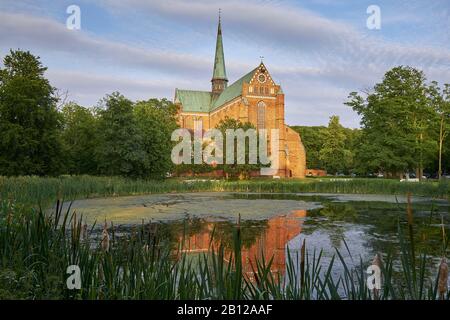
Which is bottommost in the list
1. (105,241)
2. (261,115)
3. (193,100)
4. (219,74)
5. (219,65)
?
(105,241)

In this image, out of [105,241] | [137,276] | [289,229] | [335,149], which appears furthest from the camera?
[335,149]

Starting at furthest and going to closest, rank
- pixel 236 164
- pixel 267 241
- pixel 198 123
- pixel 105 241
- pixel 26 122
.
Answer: pixel 198 123 < pixel 236 164 < pixel 26 122 < pixel 267 241 < pixel 105 241

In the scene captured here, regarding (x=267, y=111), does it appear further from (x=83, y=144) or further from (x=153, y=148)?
(x=83, y=144)

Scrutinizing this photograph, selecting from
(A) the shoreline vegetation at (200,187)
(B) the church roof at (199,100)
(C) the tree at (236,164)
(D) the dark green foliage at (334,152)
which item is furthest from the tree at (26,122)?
(D) the dark green foliage at (334,152)

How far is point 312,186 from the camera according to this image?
88.0 ft

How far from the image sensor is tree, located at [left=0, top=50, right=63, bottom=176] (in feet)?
76.3

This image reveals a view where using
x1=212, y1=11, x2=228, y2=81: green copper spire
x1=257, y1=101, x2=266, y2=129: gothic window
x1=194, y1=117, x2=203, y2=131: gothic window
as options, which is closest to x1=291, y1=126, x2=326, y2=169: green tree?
x1=257, y1=101, x2=266, y2=129: gothic window

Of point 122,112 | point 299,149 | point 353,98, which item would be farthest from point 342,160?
point 122,112

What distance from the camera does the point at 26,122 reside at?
25.0 m

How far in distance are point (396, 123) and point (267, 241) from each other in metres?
29.3

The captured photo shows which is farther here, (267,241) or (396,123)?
(396,123)

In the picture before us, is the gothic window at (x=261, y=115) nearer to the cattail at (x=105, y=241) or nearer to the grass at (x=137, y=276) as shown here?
the grass at (x=137, y=276)

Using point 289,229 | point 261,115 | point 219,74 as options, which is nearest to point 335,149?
point 261,115
